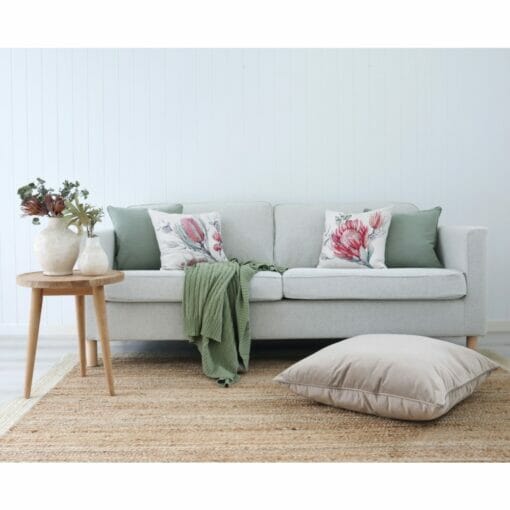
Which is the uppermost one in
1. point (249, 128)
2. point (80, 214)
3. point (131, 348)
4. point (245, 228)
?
point (249, 128)

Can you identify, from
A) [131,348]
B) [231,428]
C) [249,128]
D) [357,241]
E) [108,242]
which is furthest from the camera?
[249,128]

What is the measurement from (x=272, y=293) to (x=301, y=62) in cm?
190

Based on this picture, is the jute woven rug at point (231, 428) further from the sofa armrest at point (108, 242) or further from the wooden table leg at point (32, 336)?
the sofa armrest at point (108, 242)

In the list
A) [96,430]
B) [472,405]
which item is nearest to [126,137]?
[96,430]

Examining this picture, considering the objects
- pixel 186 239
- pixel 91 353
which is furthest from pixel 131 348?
pixel 186 239

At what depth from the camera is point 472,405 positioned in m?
2.94

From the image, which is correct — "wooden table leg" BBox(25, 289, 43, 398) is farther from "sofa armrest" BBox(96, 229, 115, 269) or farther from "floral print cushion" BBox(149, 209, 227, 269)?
"floral print cushion" BBox(149, 209, 227, 269)

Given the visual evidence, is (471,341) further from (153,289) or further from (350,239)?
(153,289)

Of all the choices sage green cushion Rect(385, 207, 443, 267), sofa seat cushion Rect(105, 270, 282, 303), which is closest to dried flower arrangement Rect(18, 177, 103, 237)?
sofa seat cushion Rect(105, 270, 282, 303)

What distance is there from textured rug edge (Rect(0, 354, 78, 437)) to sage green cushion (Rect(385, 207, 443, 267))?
6.63 feet

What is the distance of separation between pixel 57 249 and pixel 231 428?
1.27 meters

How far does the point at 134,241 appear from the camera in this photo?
412 centimetres

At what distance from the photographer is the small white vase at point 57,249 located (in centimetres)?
325

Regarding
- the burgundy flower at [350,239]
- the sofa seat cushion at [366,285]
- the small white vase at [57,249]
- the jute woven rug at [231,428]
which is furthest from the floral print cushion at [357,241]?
the small white vase at [57,249]
